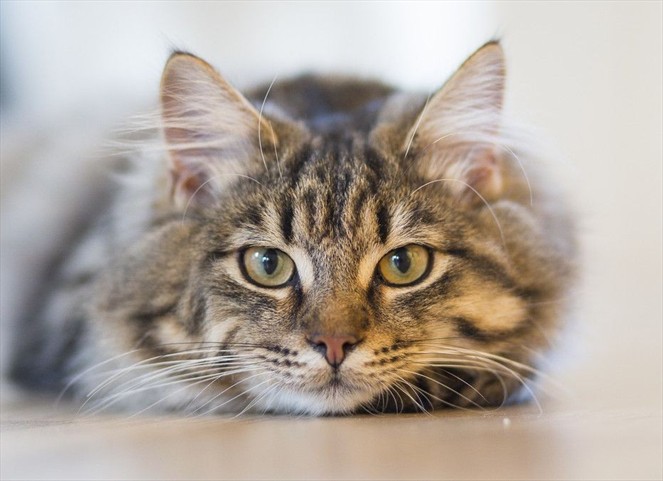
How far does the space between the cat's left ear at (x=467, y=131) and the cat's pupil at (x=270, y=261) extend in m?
0.31

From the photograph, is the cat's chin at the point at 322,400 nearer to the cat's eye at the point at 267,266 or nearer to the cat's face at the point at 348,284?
the cat's face at the point at 348,284

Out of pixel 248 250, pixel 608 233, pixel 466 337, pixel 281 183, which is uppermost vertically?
pixel 281 183

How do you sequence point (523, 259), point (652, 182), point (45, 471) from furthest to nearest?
point (652, 182), point (523, 259), point (45, 471)

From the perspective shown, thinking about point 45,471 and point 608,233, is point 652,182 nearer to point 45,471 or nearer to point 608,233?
point 608,233

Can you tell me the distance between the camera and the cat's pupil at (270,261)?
1290 mm

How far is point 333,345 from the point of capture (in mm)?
1152

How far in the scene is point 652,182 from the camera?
2191 millimetres

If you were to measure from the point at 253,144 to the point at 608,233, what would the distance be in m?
1.27

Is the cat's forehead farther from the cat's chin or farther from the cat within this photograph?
the cat's chin

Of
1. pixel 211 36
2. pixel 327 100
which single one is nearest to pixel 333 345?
pixel 327 100

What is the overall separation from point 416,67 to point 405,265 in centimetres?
102

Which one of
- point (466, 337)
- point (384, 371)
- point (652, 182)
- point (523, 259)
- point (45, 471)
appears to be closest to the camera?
point (45, 471)

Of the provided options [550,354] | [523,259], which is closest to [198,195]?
[523,259]

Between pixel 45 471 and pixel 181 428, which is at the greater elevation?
pixel 45 471
